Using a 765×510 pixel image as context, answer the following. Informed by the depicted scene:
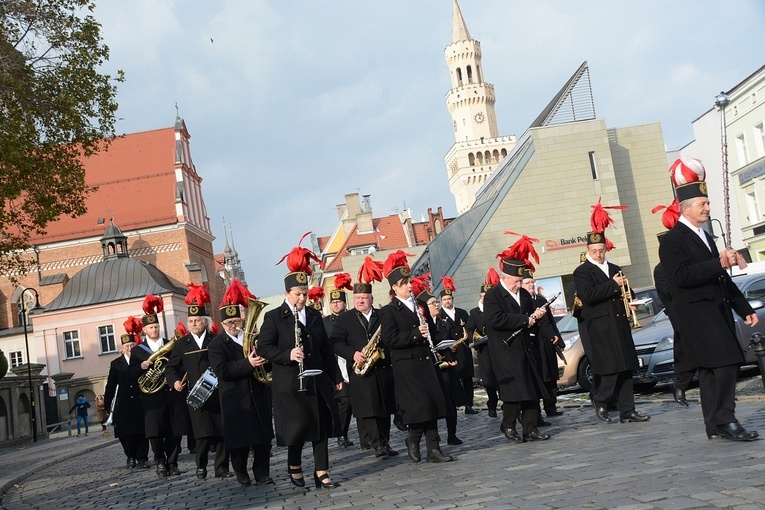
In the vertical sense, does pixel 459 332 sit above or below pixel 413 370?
above

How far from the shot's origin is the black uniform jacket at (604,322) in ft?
36.3

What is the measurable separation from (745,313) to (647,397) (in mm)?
6786

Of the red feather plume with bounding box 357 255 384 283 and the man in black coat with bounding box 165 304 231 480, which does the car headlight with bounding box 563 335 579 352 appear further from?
the man in black coat with bounding box 165 304 231 480

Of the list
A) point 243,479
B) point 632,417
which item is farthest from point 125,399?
point 632,417

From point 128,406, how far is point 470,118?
12536 cm

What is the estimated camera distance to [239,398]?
10.3m

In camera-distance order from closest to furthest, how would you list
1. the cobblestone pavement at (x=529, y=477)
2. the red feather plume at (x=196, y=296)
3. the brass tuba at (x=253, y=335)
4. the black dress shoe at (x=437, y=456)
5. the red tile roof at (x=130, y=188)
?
the cobblestone pavement at (x=529, y=477), the brass tuba at (x=253, y=335), the black dress shoe at (x=437, y=456), the red feather plume at (x=196, y=296), the red tile roof at (x=130, y=188)

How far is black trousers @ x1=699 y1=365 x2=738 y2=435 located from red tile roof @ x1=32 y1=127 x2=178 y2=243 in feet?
237

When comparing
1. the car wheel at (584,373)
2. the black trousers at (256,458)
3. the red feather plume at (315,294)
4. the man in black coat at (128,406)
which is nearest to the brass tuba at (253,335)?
→ the black trousers at (256,458)

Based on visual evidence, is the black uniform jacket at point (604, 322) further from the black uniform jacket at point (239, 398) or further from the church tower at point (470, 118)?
the church tower at point (470, 118)

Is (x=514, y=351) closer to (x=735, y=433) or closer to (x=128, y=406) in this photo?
(x=735, y=433)

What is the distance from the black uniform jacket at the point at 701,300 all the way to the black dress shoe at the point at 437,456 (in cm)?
273

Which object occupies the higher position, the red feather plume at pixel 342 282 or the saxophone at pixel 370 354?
the red feather plume at pixel 342 282

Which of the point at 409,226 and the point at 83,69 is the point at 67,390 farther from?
the point at 409,226
